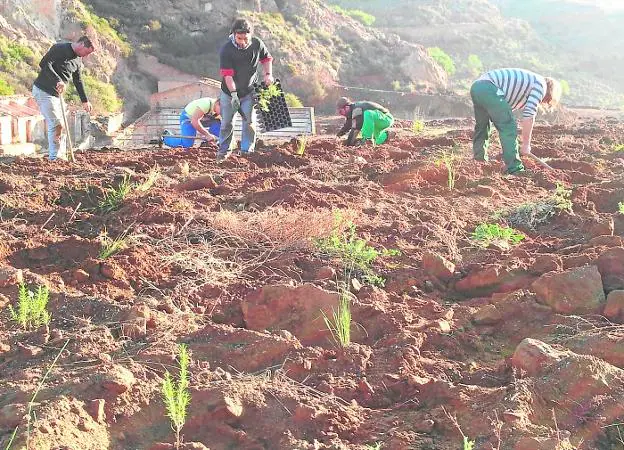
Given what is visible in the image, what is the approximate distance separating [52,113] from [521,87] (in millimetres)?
4700

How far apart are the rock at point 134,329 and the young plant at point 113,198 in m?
1.98

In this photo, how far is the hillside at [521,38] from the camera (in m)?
41.9

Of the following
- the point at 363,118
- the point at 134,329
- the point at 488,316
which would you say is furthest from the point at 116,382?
the point at 363,118

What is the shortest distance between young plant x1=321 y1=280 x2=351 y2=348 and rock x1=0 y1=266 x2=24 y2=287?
4.61ft

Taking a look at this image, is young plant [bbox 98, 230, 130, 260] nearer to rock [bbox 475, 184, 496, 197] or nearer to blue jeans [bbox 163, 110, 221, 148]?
rock [bbox 475, 184, 496, 197]

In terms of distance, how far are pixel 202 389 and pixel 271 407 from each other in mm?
252

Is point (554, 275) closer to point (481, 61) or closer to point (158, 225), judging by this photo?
point (158, 225)

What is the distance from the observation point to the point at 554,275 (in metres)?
3.18

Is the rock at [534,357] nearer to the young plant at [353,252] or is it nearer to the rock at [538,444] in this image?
the rock at [538,444]

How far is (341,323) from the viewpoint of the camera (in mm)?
2740

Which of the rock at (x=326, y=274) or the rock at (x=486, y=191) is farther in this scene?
the rock at (x=486, y=191)

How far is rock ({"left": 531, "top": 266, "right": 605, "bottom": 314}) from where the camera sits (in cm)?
306

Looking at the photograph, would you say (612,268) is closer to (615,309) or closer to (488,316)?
(615,309)

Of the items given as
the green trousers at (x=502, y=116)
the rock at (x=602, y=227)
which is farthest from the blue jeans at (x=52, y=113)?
the rock at (x=602, y=227)
